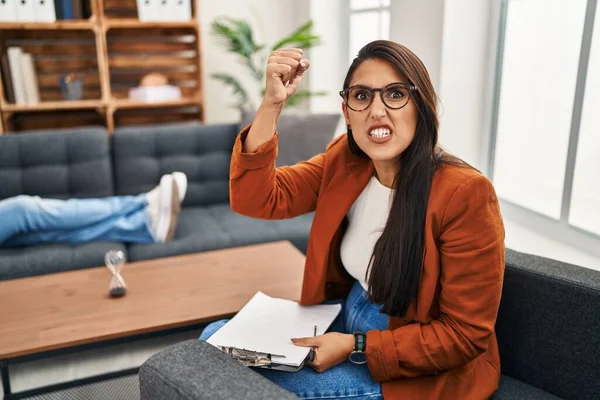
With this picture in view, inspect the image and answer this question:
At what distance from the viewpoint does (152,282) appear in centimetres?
190

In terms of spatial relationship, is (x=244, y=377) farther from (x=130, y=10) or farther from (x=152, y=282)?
(x=130, y=10)

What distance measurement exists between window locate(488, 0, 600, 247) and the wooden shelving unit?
6.87 feet

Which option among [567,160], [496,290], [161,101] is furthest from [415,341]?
[161,101]

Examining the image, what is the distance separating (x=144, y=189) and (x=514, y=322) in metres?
2.02

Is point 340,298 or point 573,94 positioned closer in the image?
point 340,298

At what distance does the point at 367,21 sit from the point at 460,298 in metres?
2.65

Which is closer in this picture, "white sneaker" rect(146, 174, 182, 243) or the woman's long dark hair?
the woman's long dark hair

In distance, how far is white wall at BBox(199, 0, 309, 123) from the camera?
3811mm

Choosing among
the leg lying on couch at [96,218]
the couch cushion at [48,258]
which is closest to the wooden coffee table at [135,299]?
the couch cushion at [48,258]

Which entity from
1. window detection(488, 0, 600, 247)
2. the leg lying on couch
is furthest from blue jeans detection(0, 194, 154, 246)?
window detection(488, 0, 600, 247)

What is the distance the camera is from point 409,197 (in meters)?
1.15

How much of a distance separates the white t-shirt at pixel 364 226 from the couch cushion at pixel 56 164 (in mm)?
1746

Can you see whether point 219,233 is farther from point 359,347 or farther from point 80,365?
point 359,347

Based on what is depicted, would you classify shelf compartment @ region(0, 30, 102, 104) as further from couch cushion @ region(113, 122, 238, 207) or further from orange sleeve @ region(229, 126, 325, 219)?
orange sleeve @ region(229, 126, 325, 219)
